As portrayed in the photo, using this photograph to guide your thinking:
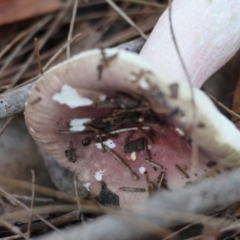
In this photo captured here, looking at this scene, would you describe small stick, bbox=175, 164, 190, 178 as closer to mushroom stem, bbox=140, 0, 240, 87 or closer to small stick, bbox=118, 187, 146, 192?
small stick, bbox=118, 187, 146, 192

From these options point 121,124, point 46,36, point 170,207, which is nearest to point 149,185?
point 121,124

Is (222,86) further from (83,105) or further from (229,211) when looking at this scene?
(83,105)

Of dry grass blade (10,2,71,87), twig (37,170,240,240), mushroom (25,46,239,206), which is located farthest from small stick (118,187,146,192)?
dry grass blade (10,2,71,87)

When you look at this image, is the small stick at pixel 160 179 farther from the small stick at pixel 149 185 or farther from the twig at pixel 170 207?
the twig at pixel 170 207

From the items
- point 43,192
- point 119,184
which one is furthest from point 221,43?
point 43,192

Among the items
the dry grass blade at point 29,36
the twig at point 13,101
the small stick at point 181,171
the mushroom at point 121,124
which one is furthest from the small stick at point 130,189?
the dry grass blade at point 29,36

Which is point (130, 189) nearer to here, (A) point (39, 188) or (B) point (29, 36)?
(A) point (39, 188)
